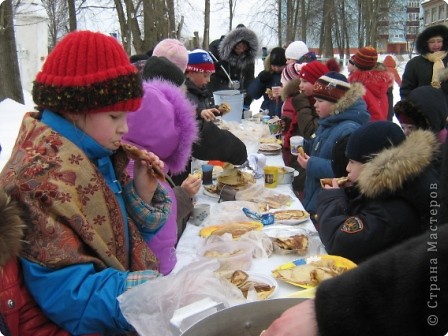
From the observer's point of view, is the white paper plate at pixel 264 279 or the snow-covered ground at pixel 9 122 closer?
the white paper plate at pixel 264 279

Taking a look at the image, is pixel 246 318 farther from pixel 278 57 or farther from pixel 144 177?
pixel 278 57

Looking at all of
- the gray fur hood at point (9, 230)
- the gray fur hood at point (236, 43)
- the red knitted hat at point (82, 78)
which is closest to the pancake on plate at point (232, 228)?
the red knitted hat at point (82, 78)

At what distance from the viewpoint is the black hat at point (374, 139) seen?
227cm

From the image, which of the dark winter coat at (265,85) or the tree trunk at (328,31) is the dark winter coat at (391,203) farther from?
the tree trunk at (328,31)

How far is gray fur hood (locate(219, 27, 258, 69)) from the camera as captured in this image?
696 cm

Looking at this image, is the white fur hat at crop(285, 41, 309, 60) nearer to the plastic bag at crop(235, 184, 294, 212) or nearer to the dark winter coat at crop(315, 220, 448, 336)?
the plastic bag at crop(235, 184, 294, 212)

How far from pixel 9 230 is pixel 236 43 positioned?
6.22m

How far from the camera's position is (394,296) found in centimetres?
77

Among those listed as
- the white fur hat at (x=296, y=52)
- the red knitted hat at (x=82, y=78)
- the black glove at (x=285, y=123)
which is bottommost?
the black glove at (x=285, y=123)

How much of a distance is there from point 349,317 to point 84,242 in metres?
0.83

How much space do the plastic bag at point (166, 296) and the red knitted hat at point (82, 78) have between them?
593 mm

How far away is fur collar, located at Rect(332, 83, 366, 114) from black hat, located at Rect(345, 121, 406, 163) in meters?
1.00

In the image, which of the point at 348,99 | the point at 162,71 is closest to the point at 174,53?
the point at 162,71

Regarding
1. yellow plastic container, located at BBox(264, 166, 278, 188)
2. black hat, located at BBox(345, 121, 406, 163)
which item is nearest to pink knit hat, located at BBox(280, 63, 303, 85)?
yellow plastic container, located at BBox(264, 166, 278, 188)
